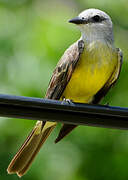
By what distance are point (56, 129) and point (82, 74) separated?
653 mm

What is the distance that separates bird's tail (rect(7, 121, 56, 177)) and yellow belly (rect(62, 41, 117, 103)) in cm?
35

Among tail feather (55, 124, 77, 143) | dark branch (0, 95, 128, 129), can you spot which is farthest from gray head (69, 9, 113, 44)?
dark branch (0, 95, 128, 129)

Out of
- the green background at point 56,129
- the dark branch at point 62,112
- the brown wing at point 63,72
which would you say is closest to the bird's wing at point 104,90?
the green background at point 56,129

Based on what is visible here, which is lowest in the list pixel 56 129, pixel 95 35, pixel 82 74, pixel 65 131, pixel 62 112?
pixel 56 129

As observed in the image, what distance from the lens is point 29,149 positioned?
449cm

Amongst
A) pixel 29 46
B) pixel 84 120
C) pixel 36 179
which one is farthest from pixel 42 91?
pixel 84 120

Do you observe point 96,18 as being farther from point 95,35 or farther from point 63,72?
point 63,72

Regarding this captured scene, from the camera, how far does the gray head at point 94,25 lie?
465 centimetres

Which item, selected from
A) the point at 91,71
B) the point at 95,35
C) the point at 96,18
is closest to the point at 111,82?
the point at 91,71

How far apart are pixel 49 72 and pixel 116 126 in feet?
5.88

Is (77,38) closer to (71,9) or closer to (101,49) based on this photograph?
(101,49)

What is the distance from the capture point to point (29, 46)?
16.0ft

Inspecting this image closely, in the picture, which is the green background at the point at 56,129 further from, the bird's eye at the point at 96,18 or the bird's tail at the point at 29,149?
the bird's eye at the point at 96,18

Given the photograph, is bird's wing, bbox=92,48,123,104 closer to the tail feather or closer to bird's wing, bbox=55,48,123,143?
bird's wing, bbox=55,48,123,143
